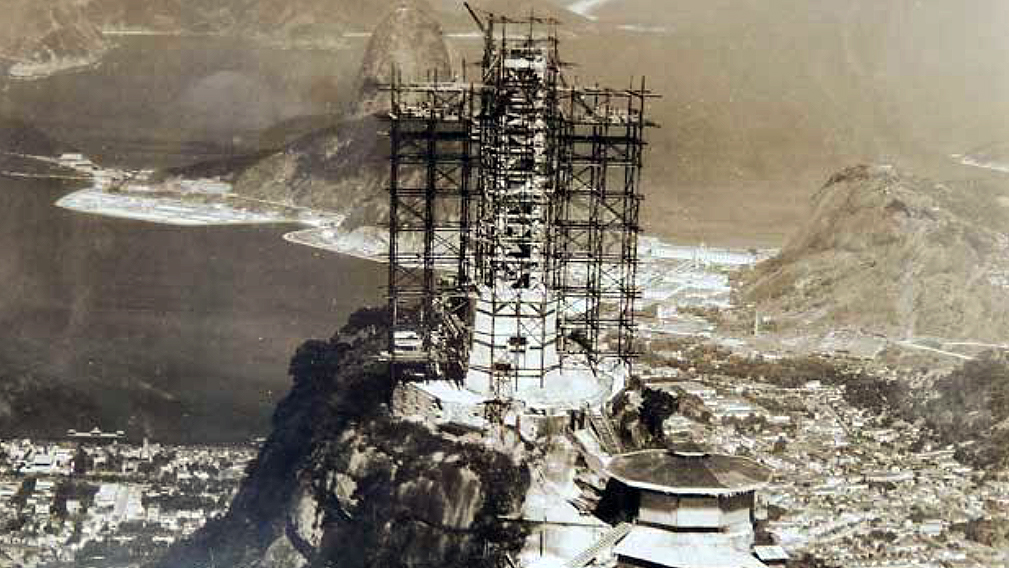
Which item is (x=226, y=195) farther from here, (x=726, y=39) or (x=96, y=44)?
(x=726, y=39)

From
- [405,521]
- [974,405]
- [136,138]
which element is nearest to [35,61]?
[136,138]

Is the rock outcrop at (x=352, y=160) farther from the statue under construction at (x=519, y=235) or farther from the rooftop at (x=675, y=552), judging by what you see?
the rooftop at (x=675, y=552)

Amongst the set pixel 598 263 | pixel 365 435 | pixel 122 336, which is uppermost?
pixel 598 263

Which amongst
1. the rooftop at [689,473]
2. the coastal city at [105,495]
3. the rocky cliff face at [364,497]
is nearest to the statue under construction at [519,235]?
the rocky cliff face at [364,497]

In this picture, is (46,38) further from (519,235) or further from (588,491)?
(588,491)

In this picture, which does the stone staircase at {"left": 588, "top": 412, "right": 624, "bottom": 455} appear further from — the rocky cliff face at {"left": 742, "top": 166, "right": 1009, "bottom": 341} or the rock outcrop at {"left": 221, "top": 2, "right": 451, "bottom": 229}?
the rock outcrop at {"left": 221, "top": 2, "right": 451, "bottom": 229}

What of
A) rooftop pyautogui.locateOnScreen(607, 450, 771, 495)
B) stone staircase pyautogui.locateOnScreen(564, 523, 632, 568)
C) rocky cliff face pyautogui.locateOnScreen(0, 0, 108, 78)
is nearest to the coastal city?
stone staircase pyautogui.locateOnScreen(564, 523, 632, 568)
